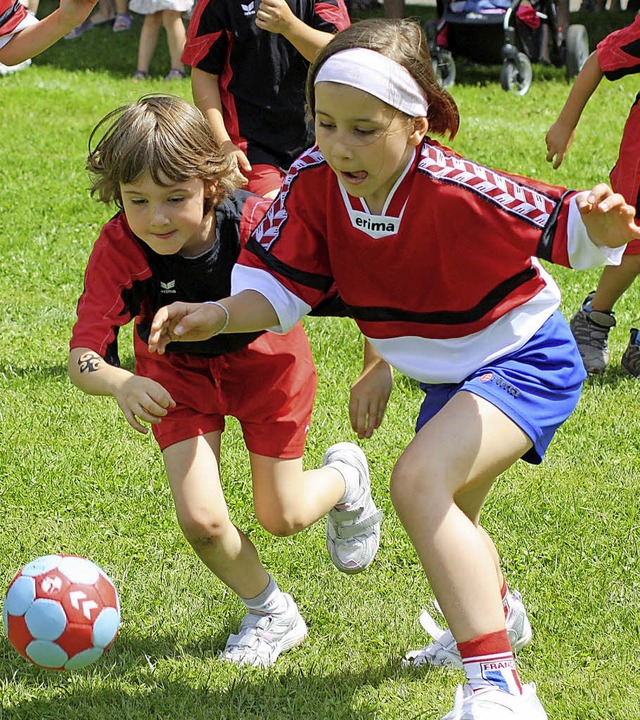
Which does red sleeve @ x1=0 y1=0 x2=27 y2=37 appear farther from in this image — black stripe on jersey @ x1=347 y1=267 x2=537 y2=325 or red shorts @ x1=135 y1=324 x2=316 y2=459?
black stripe on jersey @ x1=347 y1=267 x2=537 y2=325

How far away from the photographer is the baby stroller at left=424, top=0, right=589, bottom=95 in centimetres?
1105

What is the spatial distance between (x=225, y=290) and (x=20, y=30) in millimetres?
2281

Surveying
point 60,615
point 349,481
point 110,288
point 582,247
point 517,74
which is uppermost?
point 582,247

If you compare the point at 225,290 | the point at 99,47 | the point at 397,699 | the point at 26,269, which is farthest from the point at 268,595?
the point at 99,47

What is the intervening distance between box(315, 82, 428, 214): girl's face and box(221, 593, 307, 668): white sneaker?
1.32 meters

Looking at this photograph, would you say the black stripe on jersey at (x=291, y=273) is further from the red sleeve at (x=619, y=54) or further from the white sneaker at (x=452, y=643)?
the red sleeve at (x=619, y=54)

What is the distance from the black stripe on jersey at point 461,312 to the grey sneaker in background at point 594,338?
2564 millimetres

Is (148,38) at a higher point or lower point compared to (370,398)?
lower

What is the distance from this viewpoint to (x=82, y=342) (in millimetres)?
3109

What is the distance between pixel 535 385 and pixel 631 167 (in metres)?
2.52

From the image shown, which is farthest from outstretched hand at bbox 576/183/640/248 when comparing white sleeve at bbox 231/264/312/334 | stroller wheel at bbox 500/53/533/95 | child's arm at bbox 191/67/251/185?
stroller wheel at bbox 500/53/533/95

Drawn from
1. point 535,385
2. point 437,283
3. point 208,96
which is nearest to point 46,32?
point 208,96

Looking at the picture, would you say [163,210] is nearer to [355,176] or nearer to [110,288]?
[110,288]

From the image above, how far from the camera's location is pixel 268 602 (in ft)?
11.0
